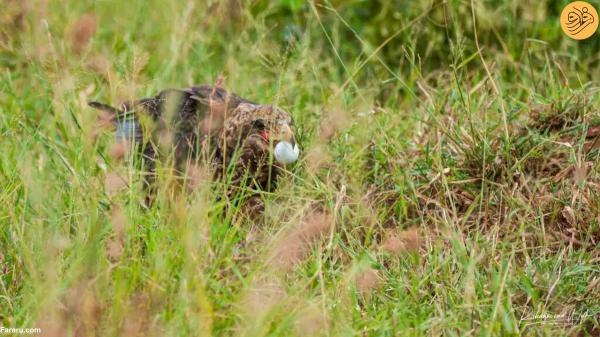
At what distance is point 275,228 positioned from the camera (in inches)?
130

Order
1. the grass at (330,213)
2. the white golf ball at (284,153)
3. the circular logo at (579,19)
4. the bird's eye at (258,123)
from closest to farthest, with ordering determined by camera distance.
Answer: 1. the grass at (330,213)
2. the white golf ball at (284,153)
3. the bird's eye at (258,123)
4. the circular logo at (579,19)

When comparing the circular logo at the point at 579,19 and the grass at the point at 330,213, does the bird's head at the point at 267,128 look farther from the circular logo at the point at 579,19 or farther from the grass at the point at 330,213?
the circular logo at the point at 579,19

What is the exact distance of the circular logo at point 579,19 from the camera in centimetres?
461

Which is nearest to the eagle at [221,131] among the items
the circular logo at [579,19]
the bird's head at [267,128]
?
the bird's head at [267,128]

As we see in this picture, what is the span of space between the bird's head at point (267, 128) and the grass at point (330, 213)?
0.08m

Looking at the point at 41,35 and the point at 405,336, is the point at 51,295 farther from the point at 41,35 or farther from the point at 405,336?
the point at 41,35

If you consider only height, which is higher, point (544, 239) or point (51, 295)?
point (51, 295)

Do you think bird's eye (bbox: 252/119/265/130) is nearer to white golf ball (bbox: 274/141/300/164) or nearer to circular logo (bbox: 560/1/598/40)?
white golf ball (bbox: 274/141/300/164)

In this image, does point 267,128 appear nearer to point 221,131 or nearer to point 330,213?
point 221,131

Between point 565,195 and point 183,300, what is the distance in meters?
1.45

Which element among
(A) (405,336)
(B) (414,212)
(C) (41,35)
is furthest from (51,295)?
(C) (41,35)

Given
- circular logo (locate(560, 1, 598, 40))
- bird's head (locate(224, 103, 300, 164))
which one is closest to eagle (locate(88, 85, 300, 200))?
bird's head (locate(224, 103, 300, 164))

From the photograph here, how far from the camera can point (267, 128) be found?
12.1 ft

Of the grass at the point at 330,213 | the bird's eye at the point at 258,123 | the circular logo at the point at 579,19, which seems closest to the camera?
the grass at the point at 330,213
